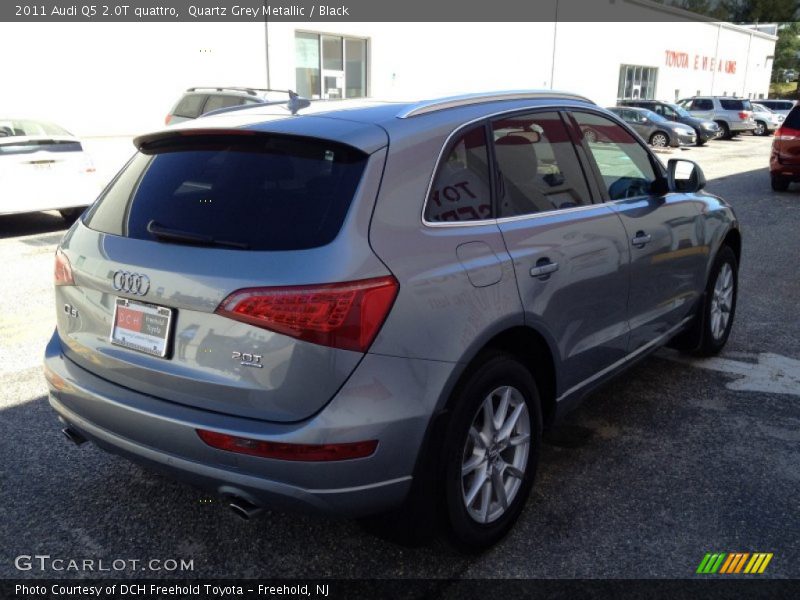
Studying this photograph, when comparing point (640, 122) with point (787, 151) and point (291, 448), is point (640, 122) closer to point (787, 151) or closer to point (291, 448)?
point (787, 151)

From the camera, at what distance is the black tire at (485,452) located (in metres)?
2.71

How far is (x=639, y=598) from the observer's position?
9.07 feet

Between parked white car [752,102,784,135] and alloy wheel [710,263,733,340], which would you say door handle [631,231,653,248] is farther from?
parked white car [752,102,784,135]

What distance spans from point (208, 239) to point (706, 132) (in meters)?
28.8

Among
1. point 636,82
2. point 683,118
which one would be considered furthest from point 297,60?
point 636,82

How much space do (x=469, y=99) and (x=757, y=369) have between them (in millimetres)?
3050

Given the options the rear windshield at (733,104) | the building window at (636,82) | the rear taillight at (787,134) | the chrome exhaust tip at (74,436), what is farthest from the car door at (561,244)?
the building window at (636,82)

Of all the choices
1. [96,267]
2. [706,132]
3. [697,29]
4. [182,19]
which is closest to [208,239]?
[96,267]

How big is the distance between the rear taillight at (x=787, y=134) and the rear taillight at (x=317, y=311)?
44.5ft

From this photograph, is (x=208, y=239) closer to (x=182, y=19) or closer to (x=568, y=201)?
(x=568, y=201)

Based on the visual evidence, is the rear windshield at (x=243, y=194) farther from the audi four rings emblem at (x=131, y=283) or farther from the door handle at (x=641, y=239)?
the door handle at (x=641, y=239)

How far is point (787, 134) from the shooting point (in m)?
13.8

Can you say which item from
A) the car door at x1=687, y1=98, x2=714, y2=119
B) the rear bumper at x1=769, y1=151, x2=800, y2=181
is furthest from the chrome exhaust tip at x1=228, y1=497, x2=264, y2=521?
the car door at x1=687, y1=98, x2=714, y2=119

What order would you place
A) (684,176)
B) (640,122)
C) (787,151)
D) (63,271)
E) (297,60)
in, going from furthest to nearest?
(640,122)
(297,60)
(787,151)
(684,176)
(63,271)
